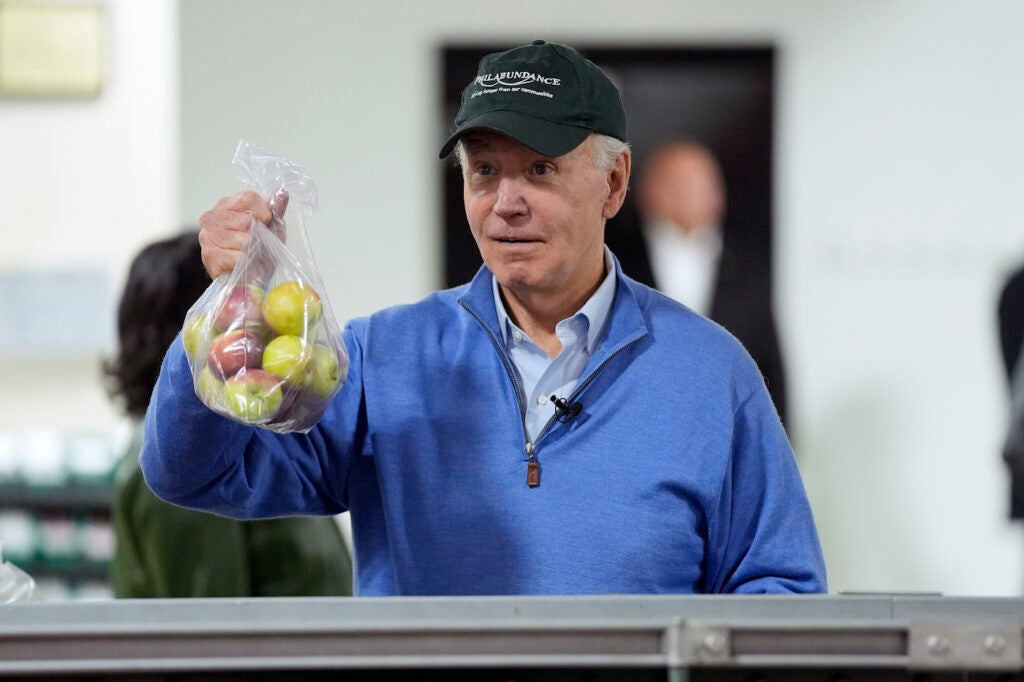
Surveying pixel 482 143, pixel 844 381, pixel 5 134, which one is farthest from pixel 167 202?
pixel 482 143

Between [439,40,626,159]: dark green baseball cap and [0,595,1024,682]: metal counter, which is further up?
[439,40,626,159]: dark green baseball cap

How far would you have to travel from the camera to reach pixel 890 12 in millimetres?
4328

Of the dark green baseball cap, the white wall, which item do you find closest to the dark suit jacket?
the white wall

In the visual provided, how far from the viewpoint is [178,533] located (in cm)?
225

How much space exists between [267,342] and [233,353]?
45mm

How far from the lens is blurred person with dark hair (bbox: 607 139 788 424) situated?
170 inches

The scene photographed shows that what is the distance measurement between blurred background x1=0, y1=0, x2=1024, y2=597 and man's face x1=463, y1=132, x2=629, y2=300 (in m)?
2.59

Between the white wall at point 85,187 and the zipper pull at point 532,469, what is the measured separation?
3.38 m

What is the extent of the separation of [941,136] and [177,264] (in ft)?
9.29

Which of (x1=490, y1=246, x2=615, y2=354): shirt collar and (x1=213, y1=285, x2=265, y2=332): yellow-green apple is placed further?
(x1=490, y1=246, x2=615, y2=354): shirt collar

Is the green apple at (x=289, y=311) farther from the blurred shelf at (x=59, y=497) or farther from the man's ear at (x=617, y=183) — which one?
the blurred shelf at (x=59, y=497)

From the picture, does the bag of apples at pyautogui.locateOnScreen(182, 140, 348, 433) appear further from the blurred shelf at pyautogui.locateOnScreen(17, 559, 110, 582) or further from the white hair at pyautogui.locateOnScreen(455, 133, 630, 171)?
the blurred shelf at pyautogui.locateOnScreen(17, 559, 110, 582)

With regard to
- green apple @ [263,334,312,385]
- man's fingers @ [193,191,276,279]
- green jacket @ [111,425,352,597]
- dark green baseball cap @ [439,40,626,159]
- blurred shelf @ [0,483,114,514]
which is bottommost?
blurred shelf @ [0,483,114,514]

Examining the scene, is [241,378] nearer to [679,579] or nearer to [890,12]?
[679,579]
